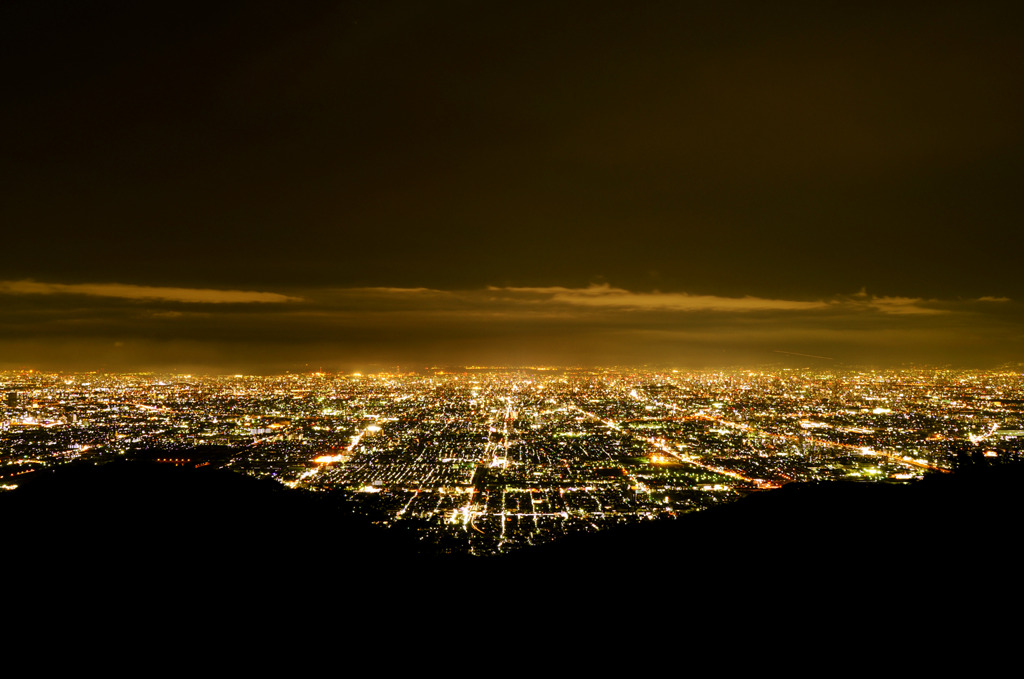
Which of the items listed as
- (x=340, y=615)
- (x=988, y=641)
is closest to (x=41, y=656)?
(x=340, y=615)

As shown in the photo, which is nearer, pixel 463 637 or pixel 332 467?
pixel 463 637

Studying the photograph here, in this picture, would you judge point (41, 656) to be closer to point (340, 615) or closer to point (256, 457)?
point (340, 615)

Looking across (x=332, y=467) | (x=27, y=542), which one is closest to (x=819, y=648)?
(x=27, y=542)

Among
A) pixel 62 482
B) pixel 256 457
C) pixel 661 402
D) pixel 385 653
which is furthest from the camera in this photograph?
pixel 661 402

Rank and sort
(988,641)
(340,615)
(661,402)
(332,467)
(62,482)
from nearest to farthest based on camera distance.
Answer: (988,641) → (340,615) → (62,482) → (332,467) → (661,402)

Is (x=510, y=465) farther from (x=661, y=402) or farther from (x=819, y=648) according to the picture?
(x=661, y=402)

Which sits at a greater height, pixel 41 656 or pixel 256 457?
pixel 41 656

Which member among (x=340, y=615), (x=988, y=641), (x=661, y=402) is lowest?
(x=661, y=402)

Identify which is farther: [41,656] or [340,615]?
[340,615]

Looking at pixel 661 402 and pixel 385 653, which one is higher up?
pixel 385 653
